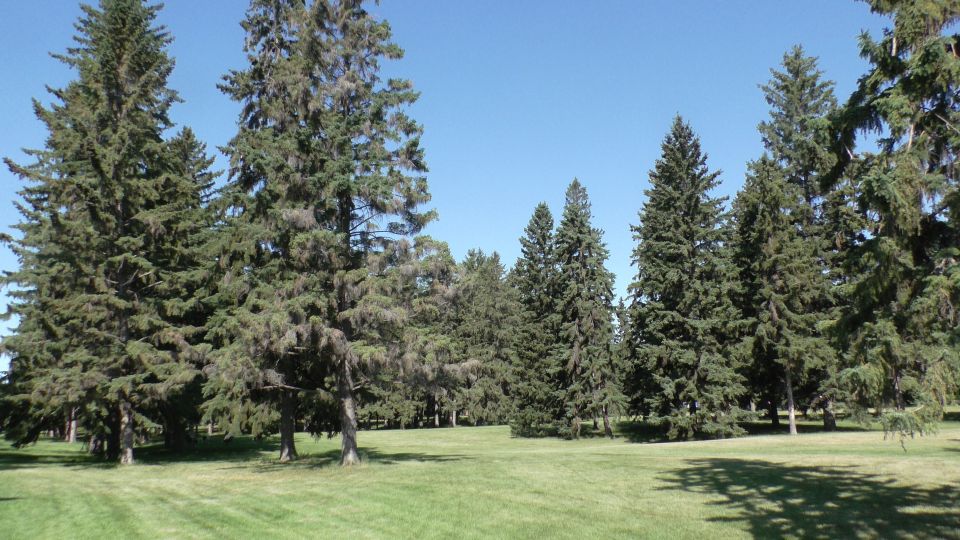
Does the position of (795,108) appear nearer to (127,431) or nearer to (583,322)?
(583,322)

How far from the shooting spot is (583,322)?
4312 cm

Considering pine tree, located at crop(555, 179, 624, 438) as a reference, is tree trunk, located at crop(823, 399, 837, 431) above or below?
below

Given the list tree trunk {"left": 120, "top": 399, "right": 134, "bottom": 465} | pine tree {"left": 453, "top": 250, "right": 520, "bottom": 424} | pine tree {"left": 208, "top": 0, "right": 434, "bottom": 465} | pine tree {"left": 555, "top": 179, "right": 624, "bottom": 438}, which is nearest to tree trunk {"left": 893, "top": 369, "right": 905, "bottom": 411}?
pine tree {"left": 208, "top": 0, "right": 434, "bottom": 465}

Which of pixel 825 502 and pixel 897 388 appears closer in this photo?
pixel 897 388

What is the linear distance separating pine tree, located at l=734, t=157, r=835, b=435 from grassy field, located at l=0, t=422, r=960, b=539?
44.4 ft

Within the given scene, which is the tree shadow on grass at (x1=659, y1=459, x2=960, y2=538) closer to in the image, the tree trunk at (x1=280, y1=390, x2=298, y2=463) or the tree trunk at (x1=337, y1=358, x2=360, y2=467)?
the tree trunk at (x1=337, y1=358, x2=360, y2=467)

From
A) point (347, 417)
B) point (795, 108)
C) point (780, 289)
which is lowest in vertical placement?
point (347, 417)

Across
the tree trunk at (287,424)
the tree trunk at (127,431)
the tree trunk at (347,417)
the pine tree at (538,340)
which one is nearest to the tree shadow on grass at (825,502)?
the tree trunk at (347,417)

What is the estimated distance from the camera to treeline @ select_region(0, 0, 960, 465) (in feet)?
34.0

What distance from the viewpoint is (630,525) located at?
10117mm

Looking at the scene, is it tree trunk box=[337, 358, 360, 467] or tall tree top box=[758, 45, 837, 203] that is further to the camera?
tall tree top box=[758, 45, 837, 203]

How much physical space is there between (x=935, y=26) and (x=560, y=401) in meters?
35.8

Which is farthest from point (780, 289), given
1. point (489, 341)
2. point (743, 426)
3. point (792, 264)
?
point (489, 341)

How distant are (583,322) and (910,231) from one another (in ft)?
110
